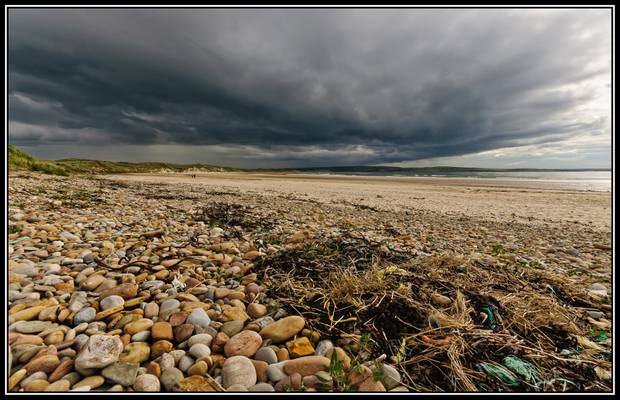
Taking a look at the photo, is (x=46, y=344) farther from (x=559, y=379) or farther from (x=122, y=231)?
(x=559, y=379)

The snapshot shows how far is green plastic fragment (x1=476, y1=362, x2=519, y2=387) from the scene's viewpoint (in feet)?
6.13

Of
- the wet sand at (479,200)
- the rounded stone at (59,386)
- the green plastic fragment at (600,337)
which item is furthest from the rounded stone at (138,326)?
the wet sand at (479,200)

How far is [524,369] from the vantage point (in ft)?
6.46

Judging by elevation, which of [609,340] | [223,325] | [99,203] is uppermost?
[99,203]

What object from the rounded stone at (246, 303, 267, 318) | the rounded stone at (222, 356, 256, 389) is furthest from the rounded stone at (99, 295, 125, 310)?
the rounded stone at (222, 356, 256, 389)

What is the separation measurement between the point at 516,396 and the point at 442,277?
180cm

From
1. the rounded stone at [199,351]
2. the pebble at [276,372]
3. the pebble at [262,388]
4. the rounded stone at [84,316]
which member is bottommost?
the pebble at [262,388]

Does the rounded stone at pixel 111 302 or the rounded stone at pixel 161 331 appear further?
the rounded stone at pixel 111 302

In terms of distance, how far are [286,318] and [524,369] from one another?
1950 mm

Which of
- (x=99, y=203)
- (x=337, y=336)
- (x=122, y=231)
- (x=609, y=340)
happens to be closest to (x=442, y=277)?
(x=609, y=340)

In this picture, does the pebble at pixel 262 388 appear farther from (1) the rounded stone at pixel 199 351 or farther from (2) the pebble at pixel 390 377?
(2) the pebble at pixel 390 377

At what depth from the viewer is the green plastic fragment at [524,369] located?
6.16ft

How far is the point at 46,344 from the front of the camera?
1.91 m

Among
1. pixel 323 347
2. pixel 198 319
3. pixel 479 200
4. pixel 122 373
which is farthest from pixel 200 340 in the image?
pixel 479 200
